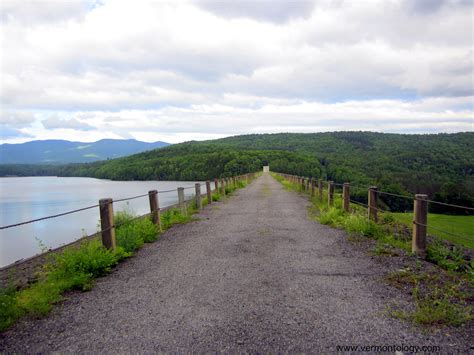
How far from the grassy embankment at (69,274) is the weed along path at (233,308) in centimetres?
17

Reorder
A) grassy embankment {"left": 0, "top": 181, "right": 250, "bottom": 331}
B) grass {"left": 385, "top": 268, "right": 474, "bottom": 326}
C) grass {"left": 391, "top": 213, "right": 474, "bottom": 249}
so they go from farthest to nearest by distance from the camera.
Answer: grass {"left": 391, "top": 213, "right": 474, "bottom": 249}
grassy embankment {"left": 0, "top": 181, "right": 250, "bottom": 331}
grass {"left": 385, "top": 268, "right": 474, "bottom": 326}

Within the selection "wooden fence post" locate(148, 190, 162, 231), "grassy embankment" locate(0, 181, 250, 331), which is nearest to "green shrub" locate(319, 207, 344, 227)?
"wooden fence post" locate(148, 190, 162, 231)

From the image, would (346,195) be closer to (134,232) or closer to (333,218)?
(333,218)

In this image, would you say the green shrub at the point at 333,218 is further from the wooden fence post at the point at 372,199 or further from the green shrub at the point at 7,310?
the green shrub at the point at 7,310

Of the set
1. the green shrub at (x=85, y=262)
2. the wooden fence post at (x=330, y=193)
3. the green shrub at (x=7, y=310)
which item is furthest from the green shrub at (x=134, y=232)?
the wooden fence post at (x=330, y=193)

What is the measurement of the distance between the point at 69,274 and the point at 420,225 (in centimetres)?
574

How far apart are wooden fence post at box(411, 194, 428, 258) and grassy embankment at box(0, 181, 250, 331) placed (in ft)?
17.0

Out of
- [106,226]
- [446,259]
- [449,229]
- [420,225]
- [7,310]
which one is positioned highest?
[106,226]

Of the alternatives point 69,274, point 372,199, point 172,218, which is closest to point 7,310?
point 69,274

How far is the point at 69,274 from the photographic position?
5.32 meters

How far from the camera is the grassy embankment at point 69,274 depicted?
412cm

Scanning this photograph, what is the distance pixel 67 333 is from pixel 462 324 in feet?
13.0

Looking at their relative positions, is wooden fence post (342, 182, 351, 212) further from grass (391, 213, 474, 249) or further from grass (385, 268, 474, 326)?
grass (385, 268, 474, 326)

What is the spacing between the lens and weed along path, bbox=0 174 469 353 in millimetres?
3318
